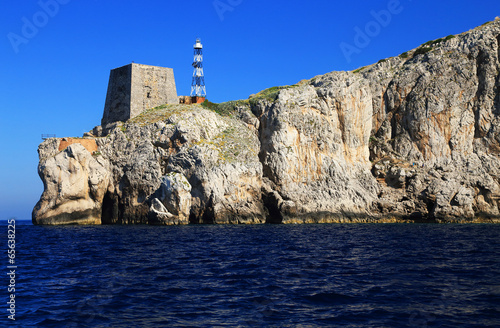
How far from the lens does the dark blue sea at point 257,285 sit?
13312mm

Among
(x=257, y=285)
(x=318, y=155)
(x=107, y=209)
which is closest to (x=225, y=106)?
(x=318, y=155)

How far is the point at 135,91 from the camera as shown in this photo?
65250 millimetres

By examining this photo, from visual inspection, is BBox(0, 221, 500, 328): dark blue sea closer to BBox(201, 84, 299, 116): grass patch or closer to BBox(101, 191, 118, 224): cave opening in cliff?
BBox(101, 191, 118, 224): cave opening in cliff

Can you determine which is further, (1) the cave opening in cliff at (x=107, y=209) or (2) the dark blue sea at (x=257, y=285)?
(1) the cave opening in cliff at (x=107, y=209)

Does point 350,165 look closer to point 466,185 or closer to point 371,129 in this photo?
point 371,129

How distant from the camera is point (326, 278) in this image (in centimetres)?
1892

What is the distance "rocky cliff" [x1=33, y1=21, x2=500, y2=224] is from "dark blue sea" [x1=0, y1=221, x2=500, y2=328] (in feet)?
75.8

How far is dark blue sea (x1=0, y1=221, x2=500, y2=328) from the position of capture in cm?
1331

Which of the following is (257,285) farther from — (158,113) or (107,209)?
(158,113)

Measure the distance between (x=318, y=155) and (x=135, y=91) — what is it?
88.8 ft

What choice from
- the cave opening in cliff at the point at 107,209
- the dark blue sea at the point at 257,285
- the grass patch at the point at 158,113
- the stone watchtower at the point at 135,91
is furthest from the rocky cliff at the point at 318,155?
the dark blue sea at the point at 257,285

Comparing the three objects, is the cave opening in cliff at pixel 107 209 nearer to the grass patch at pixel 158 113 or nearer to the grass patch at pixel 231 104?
the grass patch at pixel 158 113

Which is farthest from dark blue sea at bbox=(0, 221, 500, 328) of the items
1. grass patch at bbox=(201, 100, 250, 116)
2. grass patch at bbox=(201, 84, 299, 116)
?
grass patch at bbox=(201, 100, 250, 116)

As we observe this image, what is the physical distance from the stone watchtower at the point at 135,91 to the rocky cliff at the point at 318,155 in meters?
2.91
